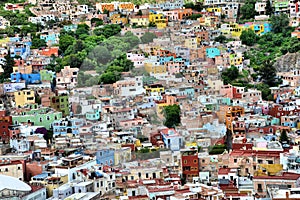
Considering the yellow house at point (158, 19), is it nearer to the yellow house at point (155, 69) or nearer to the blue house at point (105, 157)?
the yellow house at point (155, 69)

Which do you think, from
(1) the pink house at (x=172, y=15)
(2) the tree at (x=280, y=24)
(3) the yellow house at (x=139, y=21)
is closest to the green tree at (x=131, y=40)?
(3) the yellow house at (x=139, y=21)

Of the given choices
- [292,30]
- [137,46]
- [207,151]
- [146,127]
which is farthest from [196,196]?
[292,30]

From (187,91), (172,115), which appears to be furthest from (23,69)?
(172,115)

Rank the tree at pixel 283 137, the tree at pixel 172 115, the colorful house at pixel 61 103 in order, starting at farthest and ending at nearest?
the colorful house at pixel 61 103 < the tree at pixel 172 115 < the tree at pixel 283 137

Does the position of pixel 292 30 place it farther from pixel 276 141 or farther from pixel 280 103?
pixel 276 141

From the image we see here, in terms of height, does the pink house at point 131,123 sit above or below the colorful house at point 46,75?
below

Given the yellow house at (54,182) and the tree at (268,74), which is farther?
the tree at (268,74)

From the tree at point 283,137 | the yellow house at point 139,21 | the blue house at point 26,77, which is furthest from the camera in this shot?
the yellow house at point 139,21
